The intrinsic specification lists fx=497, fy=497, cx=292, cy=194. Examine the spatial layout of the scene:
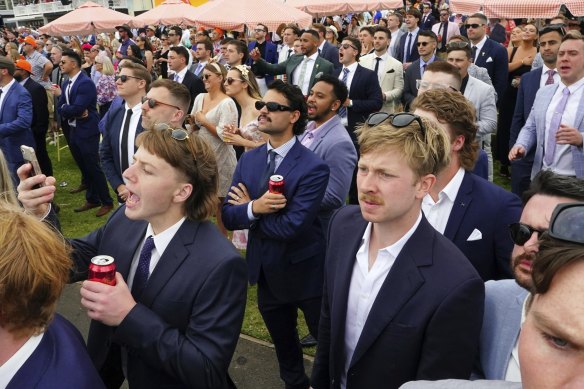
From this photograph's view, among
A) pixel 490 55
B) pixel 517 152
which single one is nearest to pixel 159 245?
pixel 517 152

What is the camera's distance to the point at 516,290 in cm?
211

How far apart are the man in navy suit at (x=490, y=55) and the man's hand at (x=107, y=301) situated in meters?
7.27

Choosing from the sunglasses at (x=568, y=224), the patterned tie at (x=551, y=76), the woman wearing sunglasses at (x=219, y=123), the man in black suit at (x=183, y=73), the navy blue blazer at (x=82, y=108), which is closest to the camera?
the sunglasses at (x=568, y=224)

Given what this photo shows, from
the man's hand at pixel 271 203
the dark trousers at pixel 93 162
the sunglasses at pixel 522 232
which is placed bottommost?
the dark trousers at pixel 93 162

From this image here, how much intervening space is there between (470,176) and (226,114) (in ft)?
11.4

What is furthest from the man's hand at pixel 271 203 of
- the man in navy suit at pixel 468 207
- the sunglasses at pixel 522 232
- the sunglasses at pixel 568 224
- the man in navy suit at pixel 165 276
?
the sunglasses at pixel 568 224

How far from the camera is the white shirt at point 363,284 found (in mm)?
2254

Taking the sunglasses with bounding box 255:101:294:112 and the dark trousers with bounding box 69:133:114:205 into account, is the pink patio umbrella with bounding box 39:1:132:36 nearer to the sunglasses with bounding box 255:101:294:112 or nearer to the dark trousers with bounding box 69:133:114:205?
the dark trousers with bounding box 69:133:114:205

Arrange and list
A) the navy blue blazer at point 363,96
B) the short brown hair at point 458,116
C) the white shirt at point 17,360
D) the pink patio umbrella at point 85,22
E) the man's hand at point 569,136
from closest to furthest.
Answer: the white shirt at point 17,360 → the short brown hair at point 458,116 → the man's hand at point 569,136 → the navy blue blazer at point 363,96 → the pink patio umbrella at point 85,22

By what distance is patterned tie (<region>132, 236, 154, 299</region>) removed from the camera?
2.34m

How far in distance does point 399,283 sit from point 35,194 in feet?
5.96

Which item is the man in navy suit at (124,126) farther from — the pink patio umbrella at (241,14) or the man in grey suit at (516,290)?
the pink patio umbrella at (241,14)

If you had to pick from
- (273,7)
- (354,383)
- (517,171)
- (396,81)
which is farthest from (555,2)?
(354,383)

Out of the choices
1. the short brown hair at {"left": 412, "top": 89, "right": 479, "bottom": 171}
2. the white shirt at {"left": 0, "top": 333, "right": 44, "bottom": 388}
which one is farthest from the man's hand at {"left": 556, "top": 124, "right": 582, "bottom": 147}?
the white shirt at {"left": 0, "top": 333, "right": 44, "bottom": 388}
